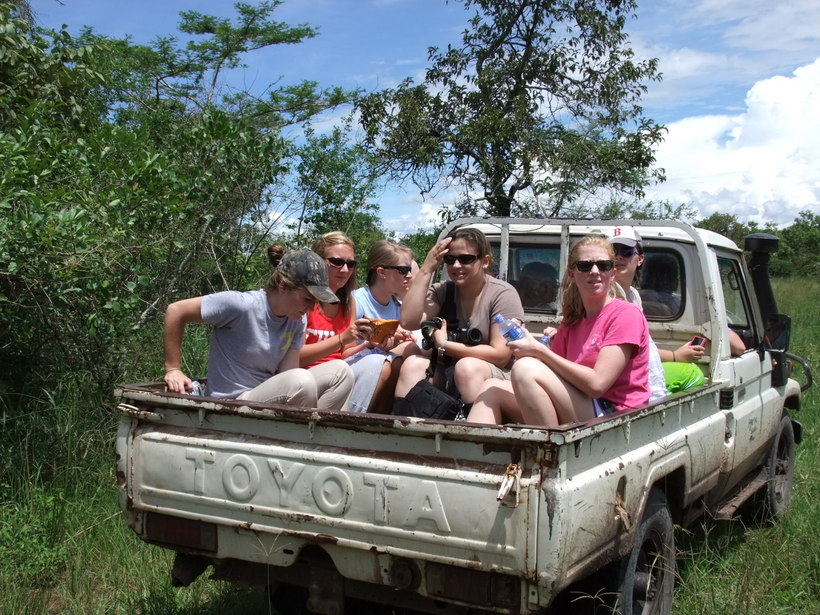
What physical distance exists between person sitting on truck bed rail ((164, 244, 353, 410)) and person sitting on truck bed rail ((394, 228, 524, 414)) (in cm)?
52

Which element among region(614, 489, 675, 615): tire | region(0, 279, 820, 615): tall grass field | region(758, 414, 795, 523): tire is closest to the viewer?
region(614, 489, 675, 615): tire

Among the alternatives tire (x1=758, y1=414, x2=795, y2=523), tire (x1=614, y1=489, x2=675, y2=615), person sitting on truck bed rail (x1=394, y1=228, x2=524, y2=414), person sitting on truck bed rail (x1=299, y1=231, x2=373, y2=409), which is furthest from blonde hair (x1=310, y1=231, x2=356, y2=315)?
tire (x1=758, y1=414, x2=795, y2=523)

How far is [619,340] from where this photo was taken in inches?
130

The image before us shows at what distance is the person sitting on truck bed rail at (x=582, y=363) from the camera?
312 centimetres

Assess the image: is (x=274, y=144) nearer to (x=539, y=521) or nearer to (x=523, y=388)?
(x=523, y=388)

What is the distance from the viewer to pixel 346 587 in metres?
3.01

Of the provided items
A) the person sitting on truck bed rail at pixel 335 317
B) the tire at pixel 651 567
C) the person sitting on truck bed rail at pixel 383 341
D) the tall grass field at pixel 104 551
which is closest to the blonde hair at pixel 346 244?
the person sitting on truck bed rail at pixel 335 317

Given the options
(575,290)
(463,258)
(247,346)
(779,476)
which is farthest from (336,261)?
(779,476)

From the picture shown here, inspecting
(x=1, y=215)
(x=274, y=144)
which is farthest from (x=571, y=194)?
(x=1, y=215)

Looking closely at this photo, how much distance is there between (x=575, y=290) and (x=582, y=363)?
13.9 inches

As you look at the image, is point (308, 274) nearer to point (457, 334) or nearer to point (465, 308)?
point (457, 334)

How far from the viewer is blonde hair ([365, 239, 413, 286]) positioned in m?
4.42

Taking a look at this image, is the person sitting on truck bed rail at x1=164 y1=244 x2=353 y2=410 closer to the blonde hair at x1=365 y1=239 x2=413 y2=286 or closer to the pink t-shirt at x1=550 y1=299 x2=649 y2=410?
the blonde hair at x1=365 y1=239 x2=413 y2=286

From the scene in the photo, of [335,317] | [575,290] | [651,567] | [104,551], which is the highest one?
[575,290]
